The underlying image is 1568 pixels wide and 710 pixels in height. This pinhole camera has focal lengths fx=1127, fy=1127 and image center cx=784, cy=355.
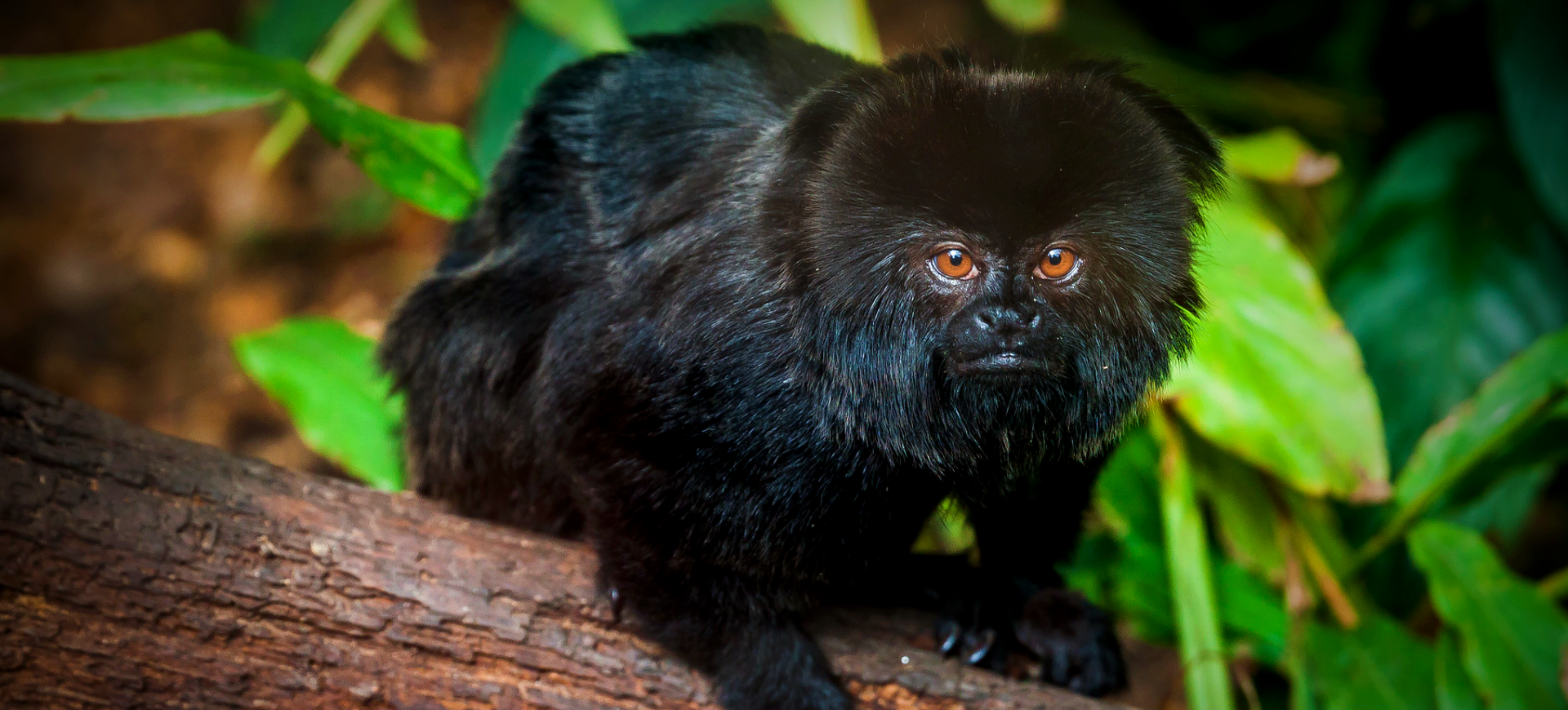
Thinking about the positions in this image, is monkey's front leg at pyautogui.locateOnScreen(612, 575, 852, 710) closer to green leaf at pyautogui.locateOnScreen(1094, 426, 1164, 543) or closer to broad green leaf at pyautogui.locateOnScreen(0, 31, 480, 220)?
broad green leaf at pyautogui.locateOnScreen(0, 31, 480, 220)

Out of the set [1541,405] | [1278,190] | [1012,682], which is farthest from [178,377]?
[1541,405]

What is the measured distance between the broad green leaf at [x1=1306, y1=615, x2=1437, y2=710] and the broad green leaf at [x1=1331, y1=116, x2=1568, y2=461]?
90 centimetres

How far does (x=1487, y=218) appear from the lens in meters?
3.72

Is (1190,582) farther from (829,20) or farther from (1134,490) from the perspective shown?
(829,20)

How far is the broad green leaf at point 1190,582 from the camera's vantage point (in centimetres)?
272

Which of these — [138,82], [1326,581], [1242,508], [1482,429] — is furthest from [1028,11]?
[138,82]

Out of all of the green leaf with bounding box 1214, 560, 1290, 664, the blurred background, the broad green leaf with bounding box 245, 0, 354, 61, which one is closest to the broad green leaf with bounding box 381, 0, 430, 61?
the blurred background

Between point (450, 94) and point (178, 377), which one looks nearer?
point (178, 377)

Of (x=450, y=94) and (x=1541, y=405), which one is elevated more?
(x=450, y=94)

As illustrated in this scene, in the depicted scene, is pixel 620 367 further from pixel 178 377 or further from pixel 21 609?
pixel 178 377

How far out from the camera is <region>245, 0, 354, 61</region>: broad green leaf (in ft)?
13.0

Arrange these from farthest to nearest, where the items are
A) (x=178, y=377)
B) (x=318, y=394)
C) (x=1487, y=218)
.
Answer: (x=178, y=377) < (x=1487, y=218) < (x=318, y=394)

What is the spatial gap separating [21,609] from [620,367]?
107 cm

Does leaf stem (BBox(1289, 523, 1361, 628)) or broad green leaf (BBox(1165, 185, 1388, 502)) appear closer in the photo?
broad green leaf (BBox(1165, 185, 1388, 502))
